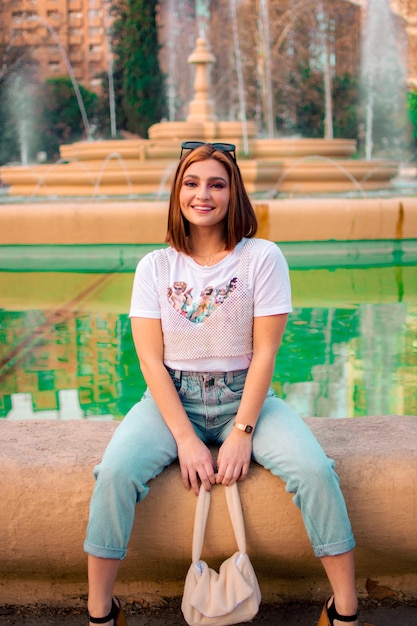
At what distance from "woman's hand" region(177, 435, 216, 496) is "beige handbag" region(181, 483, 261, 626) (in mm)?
112

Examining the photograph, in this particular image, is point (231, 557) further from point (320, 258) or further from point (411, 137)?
point (411, 137)

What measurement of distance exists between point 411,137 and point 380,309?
110ft

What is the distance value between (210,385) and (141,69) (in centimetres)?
3314

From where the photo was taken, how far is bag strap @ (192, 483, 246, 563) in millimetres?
1945

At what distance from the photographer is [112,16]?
120ft

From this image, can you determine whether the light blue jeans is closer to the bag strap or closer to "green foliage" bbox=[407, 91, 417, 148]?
the bag strap

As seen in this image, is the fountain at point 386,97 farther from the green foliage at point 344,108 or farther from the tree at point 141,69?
the tree at point 141,69

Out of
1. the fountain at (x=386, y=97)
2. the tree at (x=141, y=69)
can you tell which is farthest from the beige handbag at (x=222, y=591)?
the fountain at (x=386, y=97)

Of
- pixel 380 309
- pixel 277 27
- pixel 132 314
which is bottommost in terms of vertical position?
pixel 380 309

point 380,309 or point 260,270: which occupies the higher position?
point 260,270

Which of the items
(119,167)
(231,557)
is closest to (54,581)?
(231,557)

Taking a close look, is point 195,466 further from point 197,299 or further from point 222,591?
point 197,299

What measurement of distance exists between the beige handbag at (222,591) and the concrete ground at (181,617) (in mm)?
217

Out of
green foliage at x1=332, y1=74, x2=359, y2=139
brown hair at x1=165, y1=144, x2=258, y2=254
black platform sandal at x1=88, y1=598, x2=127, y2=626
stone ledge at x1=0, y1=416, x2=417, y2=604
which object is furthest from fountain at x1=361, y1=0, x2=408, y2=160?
black platform sandal at x1=88, y1=598, x2=127, y2=626
